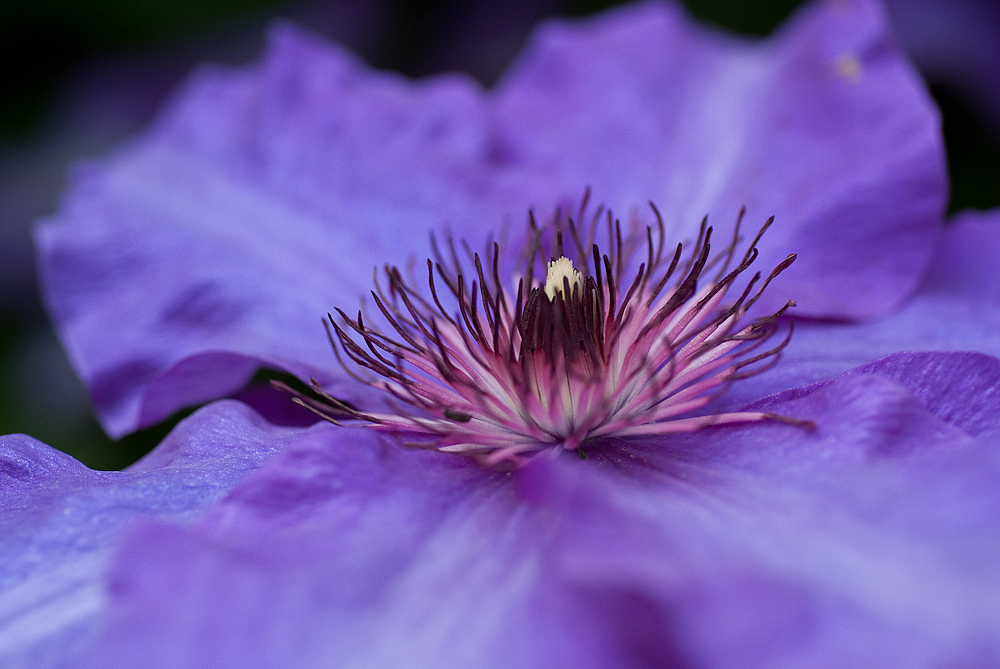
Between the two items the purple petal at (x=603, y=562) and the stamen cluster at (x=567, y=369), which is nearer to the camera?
the purple petal at (x=603, y=562)

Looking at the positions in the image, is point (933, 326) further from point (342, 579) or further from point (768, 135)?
point (342, 579)

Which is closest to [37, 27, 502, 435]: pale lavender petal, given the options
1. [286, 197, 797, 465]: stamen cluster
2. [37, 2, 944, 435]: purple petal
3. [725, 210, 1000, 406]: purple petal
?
[37, 2, 944, 435]: purple petal

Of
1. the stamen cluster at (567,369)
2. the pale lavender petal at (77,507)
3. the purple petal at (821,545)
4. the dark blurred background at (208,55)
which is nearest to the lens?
the purple petal at (821,545)

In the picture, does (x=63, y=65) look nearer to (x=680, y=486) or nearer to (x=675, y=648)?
(x=680, y=486)

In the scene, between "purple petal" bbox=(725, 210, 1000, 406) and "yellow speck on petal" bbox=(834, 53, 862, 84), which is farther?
"yellow speck on petal" bbox=(834, 53, 862, 84)

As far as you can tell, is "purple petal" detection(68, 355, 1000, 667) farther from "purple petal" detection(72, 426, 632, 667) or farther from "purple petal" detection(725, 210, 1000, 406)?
"purple petal" detection(725, 210, 1000, 406)

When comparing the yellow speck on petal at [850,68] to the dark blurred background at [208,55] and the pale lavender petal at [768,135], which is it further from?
the dark blurred background at [208,55]

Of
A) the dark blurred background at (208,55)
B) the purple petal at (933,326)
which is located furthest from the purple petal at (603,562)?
the dark blurred background at (208,55)
